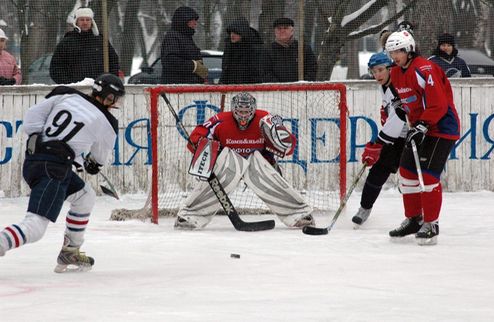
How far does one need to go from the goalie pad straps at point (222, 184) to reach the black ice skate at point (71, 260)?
6.77 feet

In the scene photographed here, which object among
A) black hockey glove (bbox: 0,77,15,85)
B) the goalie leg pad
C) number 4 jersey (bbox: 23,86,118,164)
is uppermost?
black hockey glove (bbox: 0,77,15,85)

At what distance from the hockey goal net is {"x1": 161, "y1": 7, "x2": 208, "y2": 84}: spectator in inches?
8.5

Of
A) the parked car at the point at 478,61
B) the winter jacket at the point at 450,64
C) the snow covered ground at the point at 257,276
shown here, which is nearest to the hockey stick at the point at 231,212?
the snow covered ground at the point at 257,276

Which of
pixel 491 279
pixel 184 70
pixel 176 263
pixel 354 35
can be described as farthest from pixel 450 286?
pixel 354 35

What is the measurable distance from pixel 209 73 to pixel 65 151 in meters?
7.86

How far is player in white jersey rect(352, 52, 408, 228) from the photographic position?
797 centimetres

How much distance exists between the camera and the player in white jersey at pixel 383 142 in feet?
26.2

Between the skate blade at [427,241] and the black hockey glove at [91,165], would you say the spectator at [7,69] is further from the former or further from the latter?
the skate blade at [427,241]

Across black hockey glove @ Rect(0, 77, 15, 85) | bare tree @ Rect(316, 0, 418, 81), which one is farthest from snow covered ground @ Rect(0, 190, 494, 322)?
bare tree @ Rect(316, 0, 418, 81)

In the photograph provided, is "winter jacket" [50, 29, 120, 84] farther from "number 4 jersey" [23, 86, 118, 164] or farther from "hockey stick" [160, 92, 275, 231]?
"number 4 jersey" [23, 86, 118, 164]

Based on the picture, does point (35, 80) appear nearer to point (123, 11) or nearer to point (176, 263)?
point (123, 11)

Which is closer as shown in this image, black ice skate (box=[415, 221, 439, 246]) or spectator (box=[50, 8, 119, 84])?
black ice skate (box=[415, 221, 439, 246])

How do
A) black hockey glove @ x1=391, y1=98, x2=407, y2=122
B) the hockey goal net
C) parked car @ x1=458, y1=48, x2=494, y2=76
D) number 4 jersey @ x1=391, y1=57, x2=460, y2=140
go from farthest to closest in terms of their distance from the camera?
parked car @ x1=458, y1=48, x2=494, y2=76, the hockey goal net, black hockey glove @ x1=391, y1=98, x2=407, y2=122, number 4 jersey @ x1=391, y1=57, x2=460, y2=140

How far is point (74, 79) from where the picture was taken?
10078mm
